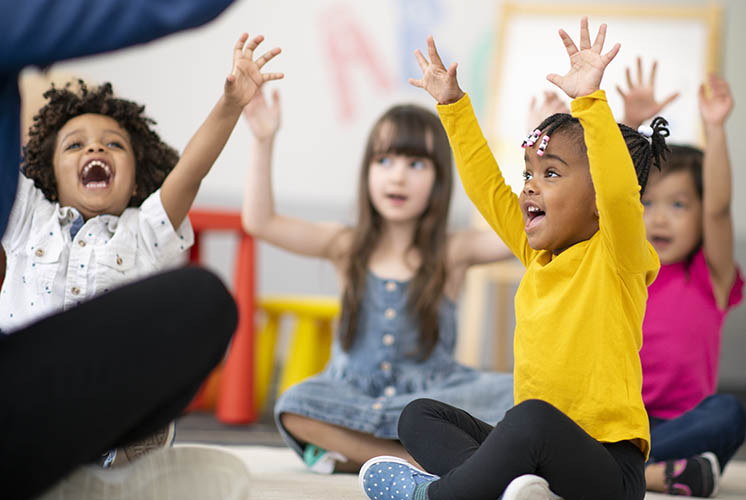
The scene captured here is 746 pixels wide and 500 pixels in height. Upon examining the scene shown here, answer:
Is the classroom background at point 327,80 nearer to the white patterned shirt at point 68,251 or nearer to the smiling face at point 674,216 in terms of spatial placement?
the smiling face at point 674,216

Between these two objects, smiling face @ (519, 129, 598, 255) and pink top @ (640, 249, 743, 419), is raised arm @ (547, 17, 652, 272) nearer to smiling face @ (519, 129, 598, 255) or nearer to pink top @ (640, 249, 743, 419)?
smiling face @ (519, 129, 598, 255)

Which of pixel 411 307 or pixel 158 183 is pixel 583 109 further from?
pixel 411 307

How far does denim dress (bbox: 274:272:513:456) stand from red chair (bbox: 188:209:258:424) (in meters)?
0.53

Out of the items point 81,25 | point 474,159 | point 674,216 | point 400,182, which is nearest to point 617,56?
point 674,216

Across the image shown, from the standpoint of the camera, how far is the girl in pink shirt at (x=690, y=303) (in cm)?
128

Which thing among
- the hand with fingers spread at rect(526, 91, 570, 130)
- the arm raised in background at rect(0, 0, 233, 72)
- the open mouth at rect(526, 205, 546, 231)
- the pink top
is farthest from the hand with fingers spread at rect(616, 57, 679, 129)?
the arm raised in background at rect(0, 0, 233, 72)

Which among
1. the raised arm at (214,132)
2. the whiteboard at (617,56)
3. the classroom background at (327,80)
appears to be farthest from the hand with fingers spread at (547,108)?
the classroom background at (327,80)

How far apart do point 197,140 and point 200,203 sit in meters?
2.20

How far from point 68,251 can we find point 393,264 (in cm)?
66

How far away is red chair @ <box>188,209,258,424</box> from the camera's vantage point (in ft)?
6.56

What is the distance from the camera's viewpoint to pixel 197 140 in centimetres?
99

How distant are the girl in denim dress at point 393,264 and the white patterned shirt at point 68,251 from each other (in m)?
0.40

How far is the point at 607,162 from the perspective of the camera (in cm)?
83

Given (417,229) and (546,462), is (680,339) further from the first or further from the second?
(546,462)
